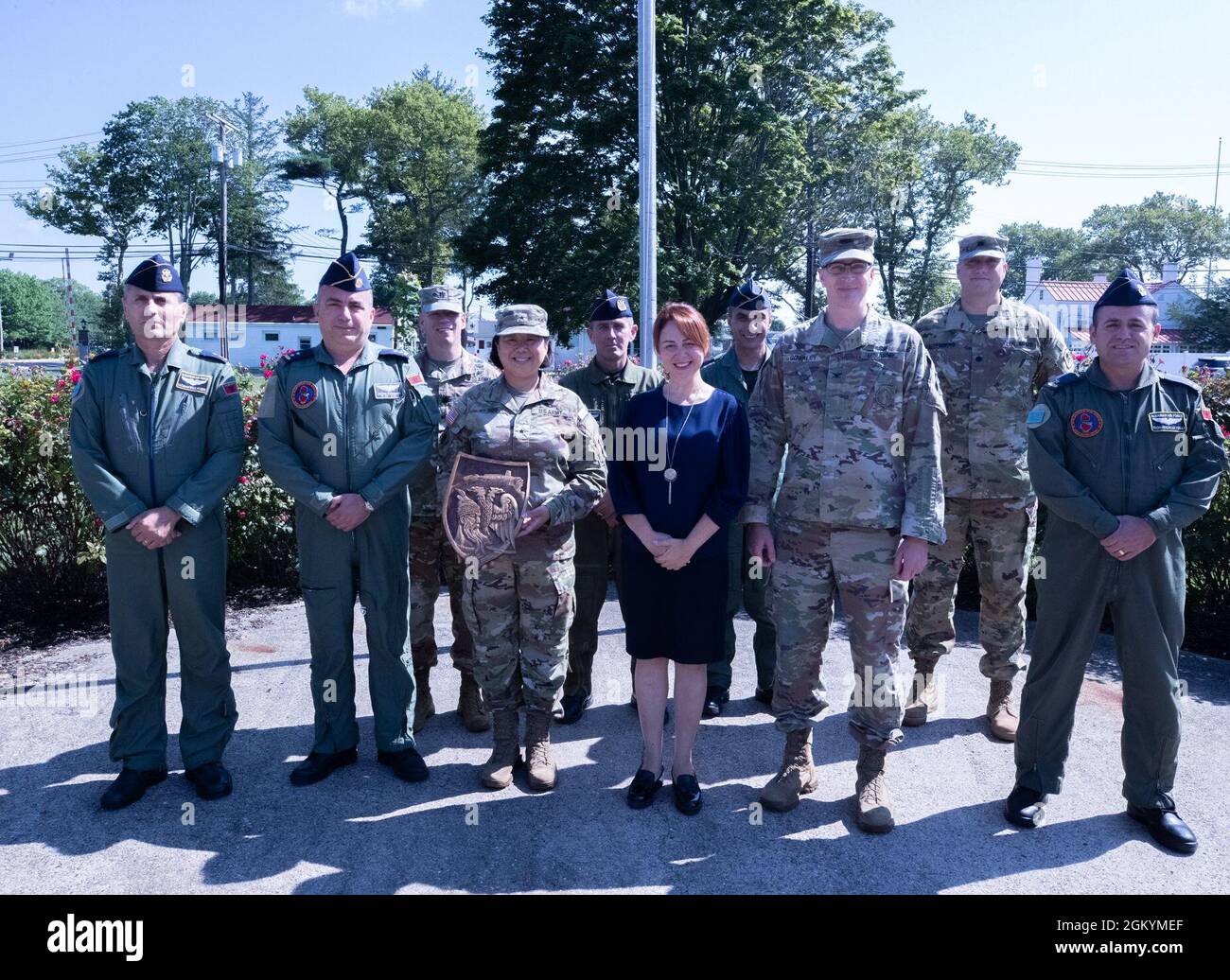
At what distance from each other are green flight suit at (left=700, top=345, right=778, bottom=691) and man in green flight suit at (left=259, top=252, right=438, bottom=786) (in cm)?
169

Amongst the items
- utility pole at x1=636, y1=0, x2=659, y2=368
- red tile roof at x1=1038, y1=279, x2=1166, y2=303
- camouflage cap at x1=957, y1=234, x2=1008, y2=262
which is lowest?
camouflage cap at x1=957, y1=234, x2=1008, y2=262

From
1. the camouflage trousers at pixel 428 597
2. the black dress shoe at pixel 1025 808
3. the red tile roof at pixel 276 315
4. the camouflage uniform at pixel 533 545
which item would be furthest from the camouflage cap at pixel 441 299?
the red tile roof at pixel 276 315

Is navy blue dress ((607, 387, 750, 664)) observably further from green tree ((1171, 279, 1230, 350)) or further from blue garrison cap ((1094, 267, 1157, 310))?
green tree ((1171, 279, 1230, 350))

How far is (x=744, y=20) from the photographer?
21906mm

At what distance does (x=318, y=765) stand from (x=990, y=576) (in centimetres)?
340

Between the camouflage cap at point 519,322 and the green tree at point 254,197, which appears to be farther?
the green tree at point 254,197

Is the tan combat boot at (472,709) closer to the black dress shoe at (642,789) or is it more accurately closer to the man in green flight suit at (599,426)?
the man in green flight suit at (599,426)

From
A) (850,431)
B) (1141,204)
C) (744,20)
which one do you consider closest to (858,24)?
(744,20)

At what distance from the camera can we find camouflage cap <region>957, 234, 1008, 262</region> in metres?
4.39

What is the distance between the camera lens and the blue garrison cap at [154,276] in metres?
3.76

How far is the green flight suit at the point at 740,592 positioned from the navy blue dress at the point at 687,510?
1067mm

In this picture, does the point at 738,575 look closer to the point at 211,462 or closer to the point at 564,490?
the point at 564,490

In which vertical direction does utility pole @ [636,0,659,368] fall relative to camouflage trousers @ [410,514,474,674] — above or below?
above

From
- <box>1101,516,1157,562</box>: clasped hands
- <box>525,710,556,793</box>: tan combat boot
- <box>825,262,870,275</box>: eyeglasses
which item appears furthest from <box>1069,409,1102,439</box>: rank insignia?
<box>525,710,556,793</box>: tan combat boot
